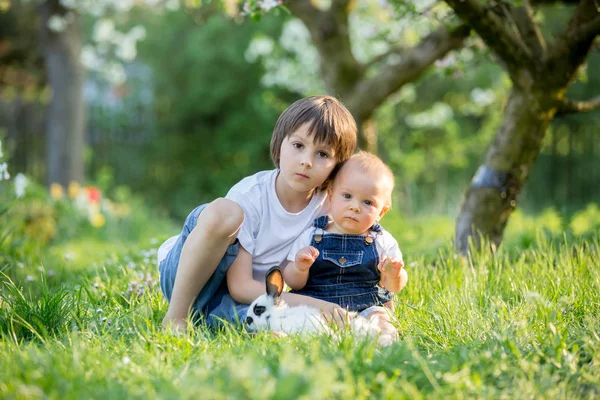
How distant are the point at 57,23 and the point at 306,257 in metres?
6.61

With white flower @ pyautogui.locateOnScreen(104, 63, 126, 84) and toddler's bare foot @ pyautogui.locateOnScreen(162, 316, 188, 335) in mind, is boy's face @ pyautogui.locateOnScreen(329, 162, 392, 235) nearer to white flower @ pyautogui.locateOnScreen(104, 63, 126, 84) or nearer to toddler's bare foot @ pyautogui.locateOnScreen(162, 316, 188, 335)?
toddler's bare foot @ pyautogui.locateOnScreen(162, 316, 188, 335)

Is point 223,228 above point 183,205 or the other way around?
above

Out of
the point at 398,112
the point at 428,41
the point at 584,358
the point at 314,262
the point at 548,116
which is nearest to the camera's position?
the point at 584,358

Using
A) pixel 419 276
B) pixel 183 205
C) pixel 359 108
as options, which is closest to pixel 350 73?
pixel 359 108

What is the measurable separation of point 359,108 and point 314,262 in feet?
10.2

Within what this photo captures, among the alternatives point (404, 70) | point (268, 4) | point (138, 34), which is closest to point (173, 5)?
point (138, 34)

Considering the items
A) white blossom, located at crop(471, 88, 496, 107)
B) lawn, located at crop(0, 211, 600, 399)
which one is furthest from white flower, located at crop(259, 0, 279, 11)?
white blossom, located at crop(471, 88, 496, 107)

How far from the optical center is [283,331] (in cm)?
231

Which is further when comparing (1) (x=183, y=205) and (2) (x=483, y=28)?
(1) (x=183, y=205)

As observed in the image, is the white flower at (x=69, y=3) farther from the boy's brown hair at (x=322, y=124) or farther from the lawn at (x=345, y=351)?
the boy's brown hair at (x=322, y=124)

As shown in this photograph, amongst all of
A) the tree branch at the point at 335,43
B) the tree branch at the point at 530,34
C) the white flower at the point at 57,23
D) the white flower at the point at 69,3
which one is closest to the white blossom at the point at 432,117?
the tree branch at the point at 335,43

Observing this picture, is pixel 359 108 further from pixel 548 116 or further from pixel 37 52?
pixel 37 52

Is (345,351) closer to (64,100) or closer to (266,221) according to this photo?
(266,221)

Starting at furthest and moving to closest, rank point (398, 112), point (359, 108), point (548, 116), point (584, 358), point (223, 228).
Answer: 1. point (398, 112)
2. point (359, 108)
3. point (548, 116)
4. point (223, 228)
5. point (584, 358)
